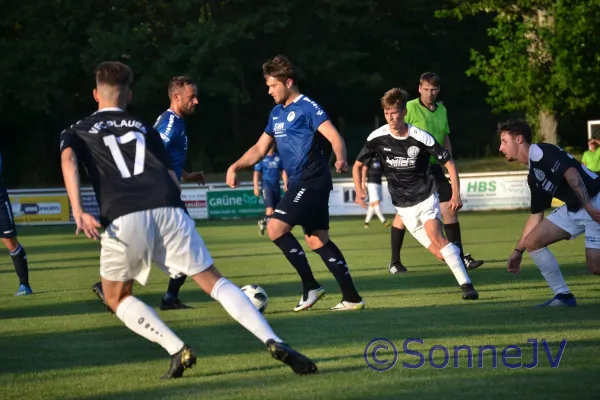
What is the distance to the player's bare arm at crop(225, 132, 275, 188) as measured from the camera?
9.91 metres

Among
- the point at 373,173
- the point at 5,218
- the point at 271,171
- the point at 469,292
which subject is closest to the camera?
the point at 469,292

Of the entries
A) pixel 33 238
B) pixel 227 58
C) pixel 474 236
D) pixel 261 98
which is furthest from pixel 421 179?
pixel 261 98

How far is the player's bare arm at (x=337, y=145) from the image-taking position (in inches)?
379

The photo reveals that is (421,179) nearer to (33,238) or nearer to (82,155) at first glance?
(82,155)

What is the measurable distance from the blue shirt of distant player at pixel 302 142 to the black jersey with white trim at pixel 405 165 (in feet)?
4.34

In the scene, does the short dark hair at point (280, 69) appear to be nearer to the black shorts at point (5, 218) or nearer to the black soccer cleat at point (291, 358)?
the black soccer cleat at point (291, 358)

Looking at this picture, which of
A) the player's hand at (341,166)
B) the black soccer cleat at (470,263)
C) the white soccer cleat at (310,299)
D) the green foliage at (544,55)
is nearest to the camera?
the player's hand at (341,166)

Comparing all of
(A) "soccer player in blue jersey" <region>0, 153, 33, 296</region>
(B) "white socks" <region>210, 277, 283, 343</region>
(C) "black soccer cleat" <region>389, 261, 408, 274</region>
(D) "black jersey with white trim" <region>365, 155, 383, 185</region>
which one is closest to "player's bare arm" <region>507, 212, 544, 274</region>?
(B) "white socks" <region>210, 277, 283, 343</region>

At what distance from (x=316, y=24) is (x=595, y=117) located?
11546 millimetres

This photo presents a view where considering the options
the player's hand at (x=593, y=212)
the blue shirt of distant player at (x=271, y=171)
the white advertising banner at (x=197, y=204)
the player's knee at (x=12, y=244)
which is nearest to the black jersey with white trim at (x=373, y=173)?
the blue shirt of distant player at (x=271, y=171)

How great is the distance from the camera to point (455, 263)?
10.9 metres

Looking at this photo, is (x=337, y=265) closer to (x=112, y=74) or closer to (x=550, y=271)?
(x=550, y=271)

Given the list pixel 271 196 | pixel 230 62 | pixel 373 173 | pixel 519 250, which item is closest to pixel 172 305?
pixel 519 250

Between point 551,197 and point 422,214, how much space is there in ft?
5.72
